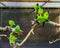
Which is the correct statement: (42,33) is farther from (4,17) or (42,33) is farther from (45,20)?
(45,20)

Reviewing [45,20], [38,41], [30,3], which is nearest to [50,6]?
[30,3]

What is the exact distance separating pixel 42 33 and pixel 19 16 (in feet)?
0.78

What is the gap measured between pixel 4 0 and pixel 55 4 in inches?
16.8

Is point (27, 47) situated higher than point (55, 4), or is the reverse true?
point (55, 4)

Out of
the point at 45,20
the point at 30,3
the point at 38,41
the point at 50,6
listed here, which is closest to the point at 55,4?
the point at 50,6

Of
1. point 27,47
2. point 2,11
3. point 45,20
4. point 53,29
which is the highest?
point 45,20

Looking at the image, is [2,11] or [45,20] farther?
[2,11]

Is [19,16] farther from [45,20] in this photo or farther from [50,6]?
[45,20]

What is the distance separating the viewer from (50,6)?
1.82 m

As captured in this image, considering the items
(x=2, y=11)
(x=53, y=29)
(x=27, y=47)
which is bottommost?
(x=27, y=47)

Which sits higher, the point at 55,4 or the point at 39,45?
the point at 55,4

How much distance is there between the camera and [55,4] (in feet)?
5.96

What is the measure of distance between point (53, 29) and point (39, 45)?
17cm

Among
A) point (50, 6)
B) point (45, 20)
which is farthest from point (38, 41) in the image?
point (45, 20)
